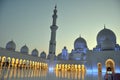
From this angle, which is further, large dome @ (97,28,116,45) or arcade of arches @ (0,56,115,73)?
large dome @ (97,28,116,45)

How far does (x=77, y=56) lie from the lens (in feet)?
77.5

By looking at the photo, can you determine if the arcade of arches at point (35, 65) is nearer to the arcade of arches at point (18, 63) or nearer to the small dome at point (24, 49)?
the arcade of arches at point (18, 63)

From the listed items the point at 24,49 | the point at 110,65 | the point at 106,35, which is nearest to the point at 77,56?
the point at 106,35

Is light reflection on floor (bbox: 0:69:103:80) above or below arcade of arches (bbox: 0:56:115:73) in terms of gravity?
below

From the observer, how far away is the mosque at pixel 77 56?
48.3 ft

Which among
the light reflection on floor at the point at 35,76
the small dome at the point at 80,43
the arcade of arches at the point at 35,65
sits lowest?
the light reflection on floor at the point at 35,76

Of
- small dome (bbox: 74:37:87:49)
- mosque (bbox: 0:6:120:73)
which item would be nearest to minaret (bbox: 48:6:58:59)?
mosque (bbox: 0:6:120:73)

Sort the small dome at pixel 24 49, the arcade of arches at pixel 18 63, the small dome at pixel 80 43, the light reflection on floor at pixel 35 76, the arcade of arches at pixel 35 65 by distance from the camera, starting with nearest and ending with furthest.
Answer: the light reflection on floor at pixel 35 76 → the arcade of arches at pixel 35 65 → the arcade of arches at pixel 18 63 → the small dome at pixel 80 43 → the small dome at pixel 24 49

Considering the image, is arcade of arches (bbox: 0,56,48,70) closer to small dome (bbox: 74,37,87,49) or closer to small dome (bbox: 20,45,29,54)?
small dome (bbox: 20,45,29,54)

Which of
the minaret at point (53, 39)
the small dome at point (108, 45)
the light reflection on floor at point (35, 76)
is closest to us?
the light reflection on floor at point (35, 76)

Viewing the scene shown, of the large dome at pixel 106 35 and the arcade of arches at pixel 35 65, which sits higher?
the large dome at pixel 106 35

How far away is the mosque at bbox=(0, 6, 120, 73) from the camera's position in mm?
14711

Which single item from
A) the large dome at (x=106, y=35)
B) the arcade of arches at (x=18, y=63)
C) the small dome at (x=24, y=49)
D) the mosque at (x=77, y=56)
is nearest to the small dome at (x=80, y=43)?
the mosque at (x=77, y=56)

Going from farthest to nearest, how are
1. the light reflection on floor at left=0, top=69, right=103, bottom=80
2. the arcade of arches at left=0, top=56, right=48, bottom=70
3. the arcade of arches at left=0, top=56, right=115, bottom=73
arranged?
1. the arcade of arches at left=0, top=56, right=48, bottom=70
2. the arcade of arches at left=0, top=56, right=115, bottom=73
3. the light reflection on floor at left=0, top=69, right=103, bottom=80
